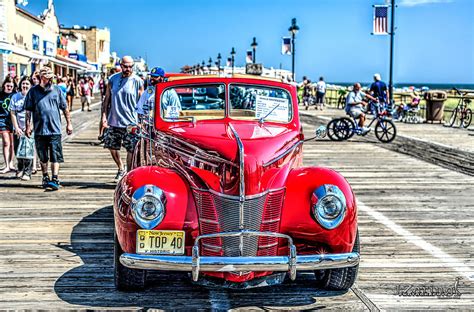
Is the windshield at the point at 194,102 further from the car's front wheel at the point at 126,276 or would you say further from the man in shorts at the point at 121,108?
the man in shorts at the point at 121,108

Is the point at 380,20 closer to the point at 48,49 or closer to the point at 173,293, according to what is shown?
the point at 173,293

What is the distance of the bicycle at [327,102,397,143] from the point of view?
18.5m

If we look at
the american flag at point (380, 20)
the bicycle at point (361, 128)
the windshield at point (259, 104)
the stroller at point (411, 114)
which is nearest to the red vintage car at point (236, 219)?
the windshield at point (259, 104)

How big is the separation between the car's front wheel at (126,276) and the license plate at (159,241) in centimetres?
35

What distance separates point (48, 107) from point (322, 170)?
5287 mm

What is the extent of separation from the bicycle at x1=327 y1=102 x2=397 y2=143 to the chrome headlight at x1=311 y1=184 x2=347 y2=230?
13.3 meters

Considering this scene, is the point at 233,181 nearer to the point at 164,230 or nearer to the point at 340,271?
the point at 164,230

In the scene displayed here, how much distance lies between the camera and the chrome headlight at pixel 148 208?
5.26 meters

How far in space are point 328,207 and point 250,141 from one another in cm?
87

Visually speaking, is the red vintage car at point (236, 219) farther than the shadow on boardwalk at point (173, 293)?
No

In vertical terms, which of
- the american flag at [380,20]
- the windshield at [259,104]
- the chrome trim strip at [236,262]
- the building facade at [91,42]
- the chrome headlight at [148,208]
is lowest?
Result: the chrome trim strip at [236,262]

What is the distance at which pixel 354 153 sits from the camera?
52.0 feet

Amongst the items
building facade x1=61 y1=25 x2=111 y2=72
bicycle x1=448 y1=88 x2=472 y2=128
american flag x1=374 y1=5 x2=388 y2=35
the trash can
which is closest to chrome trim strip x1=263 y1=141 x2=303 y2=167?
bicycle x1=448 y1=88 x2=472 y2=128

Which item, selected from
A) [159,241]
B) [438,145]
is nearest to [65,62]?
[438,145]
